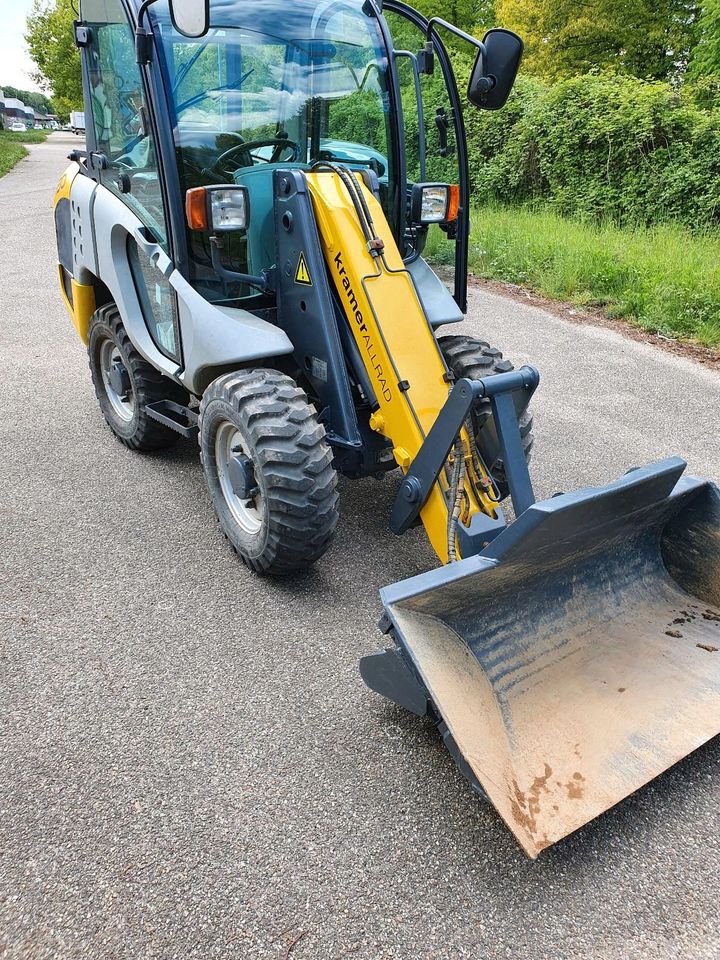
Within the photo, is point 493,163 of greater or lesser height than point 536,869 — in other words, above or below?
above

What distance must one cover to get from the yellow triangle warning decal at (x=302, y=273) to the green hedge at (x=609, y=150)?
7.99 m

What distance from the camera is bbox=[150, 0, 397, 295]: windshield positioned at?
3.46 meters

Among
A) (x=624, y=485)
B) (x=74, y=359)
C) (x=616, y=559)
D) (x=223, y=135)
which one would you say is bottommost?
(x=74, y=359)

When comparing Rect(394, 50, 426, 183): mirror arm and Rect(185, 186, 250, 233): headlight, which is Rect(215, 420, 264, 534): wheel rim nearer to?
Rect(185, 186, 250, 233): headlight

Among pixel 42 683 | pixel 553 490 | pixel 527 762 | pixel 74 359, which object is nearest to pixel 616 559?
pixel 527 762

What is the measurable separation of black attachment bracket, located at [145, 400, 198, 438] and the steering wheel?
47.3 inches

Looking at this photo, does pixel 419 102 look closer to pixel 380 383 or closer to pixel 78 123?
pixel 380 383

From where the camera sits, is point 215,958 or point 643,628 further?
point 643,628

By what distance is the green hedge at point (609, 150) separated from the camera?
9.96m

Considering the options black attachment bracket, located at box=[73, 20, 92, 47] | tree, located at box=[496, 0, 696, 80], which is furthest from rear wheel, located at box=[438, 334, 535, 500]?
tree, located at box=[496, 0, 696, 80]

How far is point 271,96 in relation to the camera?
144 inches

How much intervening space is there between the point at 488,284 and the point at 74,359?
4876 millimetres

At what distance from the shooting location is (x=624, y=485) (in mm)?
2453

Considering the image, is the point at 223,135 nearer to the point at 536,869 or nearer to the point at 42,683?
the point at 42,683
